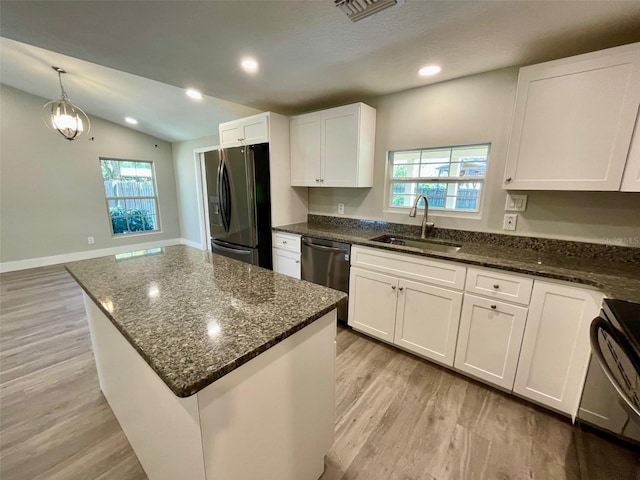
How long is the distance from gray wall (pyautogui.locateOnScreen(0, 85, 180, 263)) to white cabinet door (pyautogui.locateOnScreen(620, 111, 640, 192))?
6565mm

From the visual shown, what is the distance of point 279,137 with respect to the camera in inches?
110

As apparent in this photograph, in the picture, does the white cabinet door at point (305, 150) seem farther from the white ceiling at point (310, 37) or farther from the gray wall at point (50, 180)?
the gray wall at point (50, 180)

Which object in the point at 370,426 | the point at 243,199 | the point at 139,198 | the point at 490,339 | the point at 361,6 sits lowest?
the point at 370,426

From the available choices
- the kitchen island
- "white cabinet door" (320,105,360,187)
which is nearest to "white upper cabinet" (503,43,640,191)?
"white cabinet door" (320,105,360,187)

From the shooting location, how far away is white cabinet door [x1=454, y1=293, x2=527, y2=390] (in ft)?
5.29

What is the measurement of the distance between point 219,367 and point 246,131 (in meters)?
2.77

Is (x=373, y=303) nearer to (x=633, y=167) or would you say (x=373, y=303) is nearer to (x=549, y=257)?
(x=549, y=257)

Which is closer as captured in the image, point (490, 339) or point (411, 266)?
point (490, 339)

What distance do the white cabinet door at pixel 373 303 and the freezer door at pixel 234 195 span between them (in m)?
1.22

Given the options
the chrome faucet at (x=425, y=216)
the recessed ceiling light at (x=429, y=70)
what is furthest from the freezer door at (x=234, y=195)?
the recessed ceiling light at (x=429, y=70)

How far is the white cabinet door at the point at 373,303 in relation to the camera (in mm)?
2108

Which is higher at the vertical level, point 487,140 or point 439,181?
point 487,140

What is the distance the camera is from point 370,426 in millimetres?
1538

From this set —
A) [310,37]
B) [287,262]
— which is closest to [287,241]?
[287,262]
